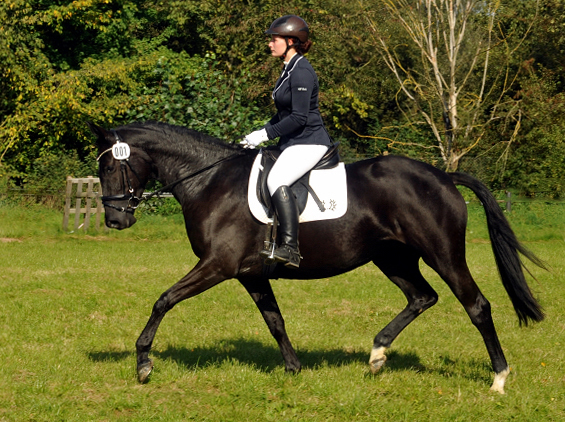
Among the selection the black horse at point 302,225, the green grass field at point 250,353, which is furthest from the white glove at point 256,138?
the green grass field at point 250,353

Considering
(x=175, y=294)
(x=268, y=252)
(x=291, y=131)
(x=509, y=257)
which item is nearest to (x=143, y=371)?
(x=175, y=294)

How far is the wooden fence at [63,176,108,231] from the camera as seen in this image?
21.3 m

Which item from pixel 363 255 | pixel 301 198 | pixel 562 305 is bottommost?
pixel 562 305

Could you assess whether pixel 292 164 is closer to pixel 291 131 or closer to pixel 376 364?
pixel 291 131

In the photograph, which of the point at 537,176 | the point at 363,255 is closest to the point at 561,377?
the point at 363,255

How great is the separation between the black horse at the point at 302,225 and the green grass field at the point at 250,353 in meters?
0.44

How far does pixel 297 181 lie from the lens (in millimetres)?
6648

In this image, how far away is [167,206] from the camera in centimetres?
2362

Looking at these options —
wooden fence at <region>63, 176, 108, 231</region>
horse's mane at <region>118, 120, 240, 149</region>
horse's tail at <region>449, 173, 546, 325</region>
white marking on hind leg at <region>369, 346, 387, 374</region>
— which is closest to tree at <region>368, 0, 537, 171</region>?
wooden fence at <region>63, 176, 108, 231</region>

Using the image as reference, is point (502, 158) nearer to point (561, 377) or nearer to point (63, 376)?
point (561, 377)

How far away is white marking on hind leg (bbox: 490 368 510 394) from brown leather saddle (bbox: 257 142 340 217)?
2.21 metres

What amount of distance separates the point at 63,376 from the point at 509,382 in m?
4.16

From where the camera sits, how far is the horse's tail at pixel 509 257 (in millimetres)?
7016

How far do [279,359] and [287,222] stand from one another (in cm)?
197
